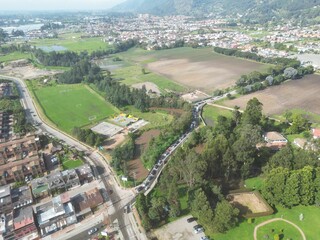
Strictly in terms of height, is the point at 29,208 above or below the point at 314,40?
below

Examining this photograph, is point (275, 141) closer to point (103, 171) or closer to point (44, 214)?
point (103, 171)

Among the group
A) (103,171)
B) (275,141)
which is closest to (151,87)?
(103,171)

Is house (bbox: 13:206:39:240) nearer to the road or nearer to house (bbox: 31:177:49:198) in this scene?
house (bbox: 31:177:49:198)

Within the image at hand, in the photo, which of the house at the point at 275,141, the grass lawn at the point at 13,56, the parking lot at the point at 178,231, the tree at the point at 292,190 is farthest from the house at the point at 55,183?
the grass lawn at the point at 13,56

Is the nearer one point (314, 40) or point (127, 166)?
point (127, 166)

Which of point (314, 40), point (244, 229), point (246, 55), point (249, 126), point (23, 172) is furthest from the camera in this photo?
point (314, 40)

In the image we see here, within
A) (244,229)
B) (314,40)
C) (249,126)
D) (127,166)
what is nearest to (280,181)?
(244,229)

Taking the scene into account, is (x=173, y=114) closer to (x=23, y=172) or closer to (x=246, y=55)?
(x=23, y=172)
